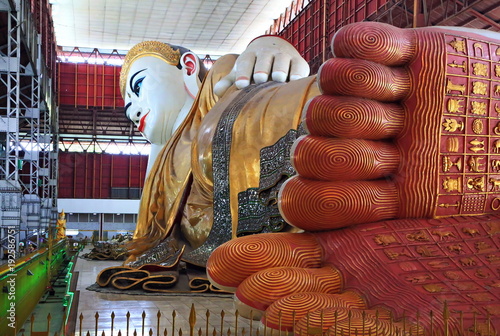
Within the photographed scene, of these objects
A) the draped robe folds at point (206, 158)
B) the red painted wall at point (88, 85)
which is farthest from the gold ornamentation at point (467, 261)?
the red painted wall at point (88, 85)

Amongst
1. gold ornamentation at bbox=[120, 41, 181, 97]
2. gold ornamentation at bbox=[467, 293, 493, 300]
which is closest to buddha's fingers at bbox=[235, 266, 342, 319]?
gold ornamentation at bbox=[467, 293, 493, 300]

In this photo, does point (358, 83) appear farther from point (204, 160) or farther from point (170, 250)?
point (170, 250)

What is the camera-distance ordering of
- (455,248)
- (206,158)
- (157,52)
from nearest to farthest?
(455,248), (206,158), (157,52)

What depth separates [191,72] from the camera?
22.7ft

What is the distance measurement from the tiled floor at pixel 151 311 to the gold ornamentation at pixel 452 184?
1075mm

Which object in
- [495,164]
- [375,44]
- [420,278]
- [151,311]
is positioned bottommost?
[151,311]

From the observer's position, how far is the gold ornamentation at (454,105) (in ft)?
8.45

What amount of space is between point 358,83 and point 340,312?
89 centimetres

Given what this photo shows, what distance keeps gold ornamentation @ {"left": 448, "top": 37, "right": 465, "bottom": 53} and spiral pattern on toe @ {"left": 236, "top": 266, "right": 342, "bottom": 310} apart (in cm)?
115

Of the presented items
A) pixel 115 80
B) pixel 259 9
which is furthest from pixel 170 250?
pixel 115 80

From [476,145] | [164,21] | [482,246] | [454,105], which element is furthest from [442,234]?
[164,21]

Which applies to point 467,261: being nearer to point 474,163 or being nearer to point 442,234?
point 442,234

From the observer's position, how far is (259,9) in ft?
55.8

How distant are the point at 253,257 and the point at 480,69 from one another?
4.26ft
